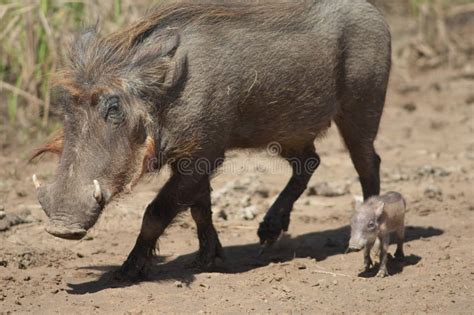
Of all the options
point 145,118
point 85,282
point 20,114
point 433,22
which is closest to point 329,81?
point 145,118

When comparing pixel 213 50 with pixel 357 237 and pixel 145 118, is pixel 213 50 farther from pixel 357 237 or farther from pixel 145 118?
pixel 357 237

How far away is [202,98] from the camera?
5.02 meters

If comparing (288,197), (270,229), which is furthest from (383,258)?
(288,197)

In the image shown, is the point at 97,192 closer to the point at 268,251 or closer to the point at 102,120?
the point at 102,120

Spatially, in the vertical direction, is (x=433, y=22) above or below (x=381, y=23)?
below

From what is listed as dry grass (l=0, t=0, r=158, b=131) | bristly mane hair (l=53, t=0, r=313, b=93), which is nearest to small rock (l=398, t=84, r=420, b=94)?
dry grass (l=0, t=0, r=158, b=131)

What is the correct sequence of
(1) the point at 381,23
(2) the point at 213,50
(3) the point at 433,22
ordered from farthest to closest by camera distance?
(3) the point at 433,22 < (1) the point at 381,23 < (2) the point at 213,50

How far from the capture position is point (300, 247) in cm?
595

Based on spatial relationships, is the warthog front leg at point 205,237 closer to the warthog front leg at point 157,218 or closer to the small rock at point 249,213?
the warthog front leg at point 157,218

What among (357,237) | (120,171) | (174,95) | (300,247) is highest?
(174,95)

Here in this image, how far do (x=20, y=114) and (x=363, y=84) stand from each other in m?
3.77

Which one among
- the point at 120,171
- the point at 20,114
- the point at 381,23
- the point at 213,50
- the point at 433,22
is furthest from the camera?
the point at 433,22

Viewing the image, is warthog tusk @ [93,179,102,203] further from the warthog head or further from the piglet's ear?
the piglet's ear

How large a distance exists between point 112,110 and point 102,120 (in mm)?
73
